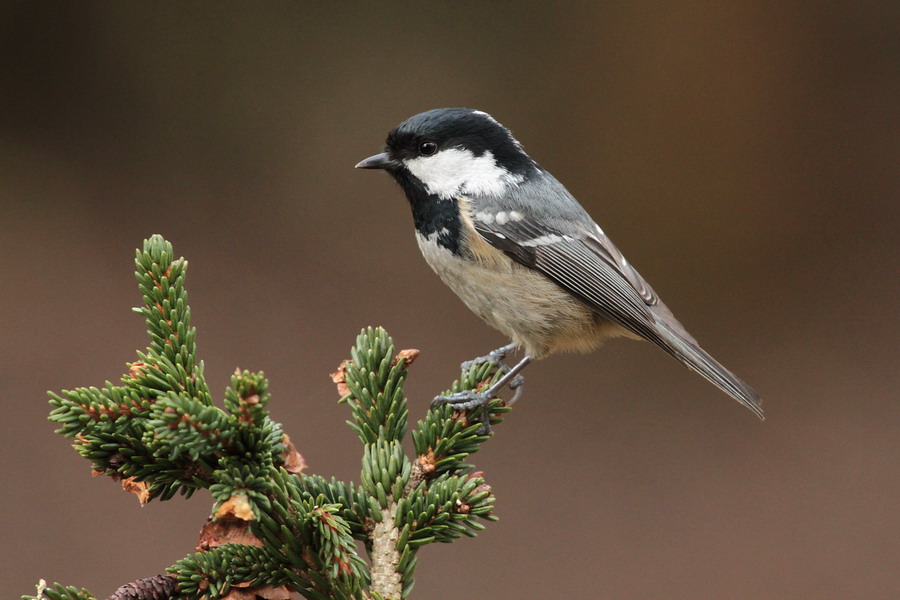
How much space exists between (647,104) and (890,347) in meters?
0.93

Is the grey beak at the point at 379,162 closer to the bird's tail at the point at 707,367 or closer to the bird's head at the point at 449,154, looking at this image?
the bird's head at the point at 449,154

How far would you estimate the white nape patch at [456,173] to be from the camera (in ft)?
4.95

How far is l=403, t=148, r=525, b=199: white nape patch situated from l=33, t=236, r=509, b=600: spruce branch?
705 millimetres

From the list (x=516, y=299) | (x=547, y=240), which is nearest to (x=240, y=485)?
(x=516, y=299)

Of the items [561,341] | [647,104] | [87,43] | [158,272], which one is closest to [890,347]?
[647,104]

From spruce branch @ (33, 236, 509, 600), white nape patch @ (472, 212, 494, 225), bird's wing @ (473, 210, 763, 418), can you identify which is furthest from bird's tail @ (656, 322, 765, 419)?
spruce branch @ (33, 236, 509, 600)

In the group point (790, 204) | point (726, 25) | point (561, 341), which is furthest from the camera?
point (790, 204)

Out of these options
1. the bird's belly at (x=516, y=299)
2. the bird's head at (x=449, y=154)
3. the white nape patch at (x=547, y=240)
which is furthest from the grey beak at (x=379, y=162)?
the white nape patch at (x=547, y=240)

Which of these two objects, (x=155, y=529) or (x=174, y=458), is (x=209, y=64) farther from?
(x=174, y=458)

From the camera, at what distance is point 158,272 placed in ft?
2.66

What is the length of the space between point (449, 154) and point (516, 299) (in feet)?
0.98

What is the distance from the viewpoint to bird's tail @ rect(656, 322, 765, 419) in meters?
1.41

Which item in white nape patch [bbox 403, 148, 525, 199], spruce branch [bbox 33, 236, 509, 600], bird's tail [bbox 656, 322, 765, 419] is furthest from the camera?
white nape patch [bbox 403, 148, 525, 199]

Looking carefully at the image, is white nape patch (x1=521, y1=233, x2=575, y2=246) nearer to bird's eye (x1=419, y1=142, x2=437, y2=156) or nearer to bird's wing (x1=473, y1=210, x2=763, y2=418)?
bird's wing (x1=473, y1=210, x2=763, y2=418)
